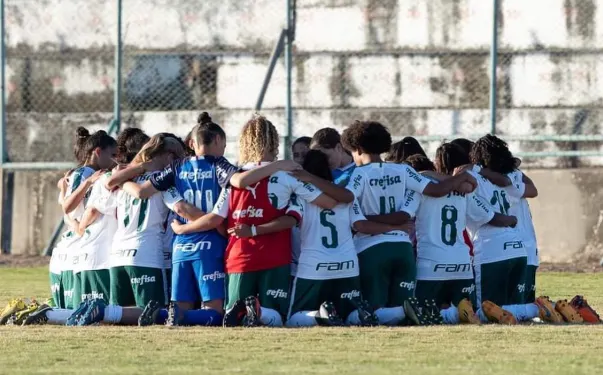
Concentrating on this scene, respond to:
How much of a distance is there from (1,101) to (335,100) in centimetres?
434

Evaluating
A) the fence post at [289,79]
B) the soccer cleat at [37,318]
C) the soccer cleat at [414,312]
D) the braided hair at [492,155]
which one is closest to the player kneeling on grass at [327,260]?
the soccer cleat at [414,312]

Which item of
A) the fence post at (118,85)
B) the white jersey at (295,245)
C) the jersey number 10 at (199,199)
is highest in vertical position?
the fence post at (118,85)

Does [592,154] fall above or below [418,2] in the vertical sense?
below

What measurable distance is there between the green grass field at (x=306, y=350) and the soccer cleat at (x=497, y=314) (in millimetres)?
338

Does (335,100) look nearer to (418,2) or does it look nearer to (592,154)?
(418,2)

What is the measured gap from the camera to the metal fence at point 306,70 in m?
17.2

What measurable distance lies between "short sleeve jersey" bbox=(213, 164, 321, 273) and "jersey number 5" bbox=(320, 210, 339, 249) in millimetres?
186

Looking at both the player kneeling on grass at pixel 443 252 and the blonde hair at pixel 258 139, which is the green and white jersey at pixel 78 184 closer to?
the blonde hair at pixel 258 139

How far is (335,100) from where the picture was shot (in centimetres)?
1788

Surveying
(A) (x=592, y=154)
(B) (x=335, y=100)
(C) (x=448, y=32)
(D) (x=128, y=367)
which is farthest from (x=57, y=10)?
(D) (x=128, y=367)

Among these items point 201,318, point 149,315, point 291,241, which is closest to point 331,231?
point 291,241

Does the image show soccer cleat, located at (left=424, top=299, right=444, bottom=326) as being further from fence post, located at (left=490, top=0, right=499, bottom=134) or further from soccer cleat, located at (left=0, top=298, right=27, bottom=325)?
fence post, located at (left=490, top=0, right=499, bottom=134)

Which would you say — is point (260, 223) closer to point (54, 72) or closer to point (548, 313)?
point (548, 313)

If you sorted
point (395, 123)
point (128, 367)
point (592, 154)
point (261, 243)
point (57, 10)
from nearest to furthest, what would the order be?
point (128, 367)
point (261, 243)
point (592, 154)
point (395, 123)
point (57, 10)
